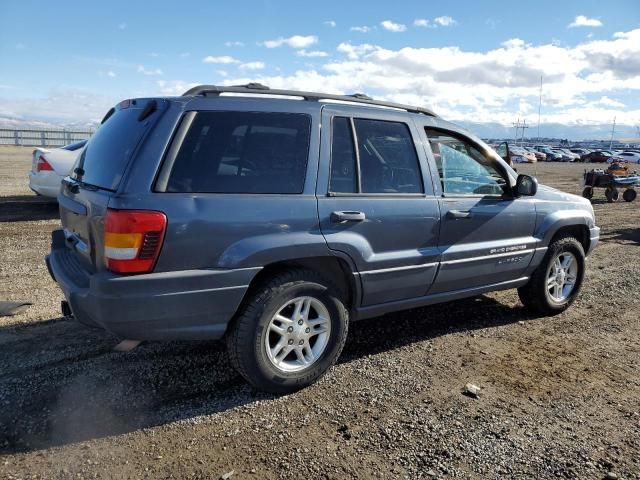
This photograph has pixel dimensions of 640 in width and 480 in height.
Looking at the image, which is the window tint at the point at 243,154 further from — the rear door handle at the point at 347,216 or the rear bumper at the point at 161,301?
the rear bumper at the point at 161,301

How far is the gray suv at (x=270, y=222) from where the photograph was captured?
2932 millimetres

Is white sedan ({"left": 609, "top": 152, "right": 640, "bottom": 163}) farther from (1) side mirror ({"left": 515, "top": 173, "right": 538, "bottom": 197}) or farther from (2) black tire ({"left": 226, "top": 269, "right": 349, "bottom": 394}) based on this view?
(2) black tire ({"left": 226, "top": 269, "right": 349, "bottom": 394})

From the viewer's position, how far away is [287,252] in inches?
128

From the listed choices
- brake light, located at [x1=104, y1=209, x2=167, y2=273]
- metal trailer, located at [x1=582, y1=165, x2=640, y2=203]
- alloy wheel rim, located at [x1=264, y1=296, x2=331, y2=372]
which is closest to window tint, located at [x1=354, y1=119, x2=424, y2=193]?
alloy wheel rim, located at [x1=264, y1=296, x2=331, y2=372]

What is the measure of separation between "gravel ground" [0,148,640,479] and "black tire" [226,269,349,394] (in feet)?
0.45

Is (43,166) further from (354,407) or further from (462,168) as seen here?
(354,407)

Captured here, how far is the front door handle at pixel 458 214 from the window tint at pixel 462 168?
17cm

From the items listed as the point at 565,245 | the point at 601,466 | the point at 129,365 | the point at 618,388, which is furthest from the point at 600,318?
the point at 129,365

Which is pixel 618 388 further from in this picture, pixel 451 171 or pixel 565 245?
pixel 451 171

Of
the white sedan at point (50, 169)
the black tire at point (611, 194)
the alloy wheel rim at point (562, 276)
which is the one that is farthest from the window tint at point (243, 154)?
the black tire at point (611, 194)

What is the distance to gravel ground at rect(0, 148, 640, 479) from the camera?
2.75 m

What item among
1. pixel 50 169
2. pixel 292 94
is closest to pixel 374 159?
pixel 292 94

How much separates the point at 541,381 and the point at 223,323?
91.8 inches

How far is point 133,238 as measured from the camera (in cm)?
284
